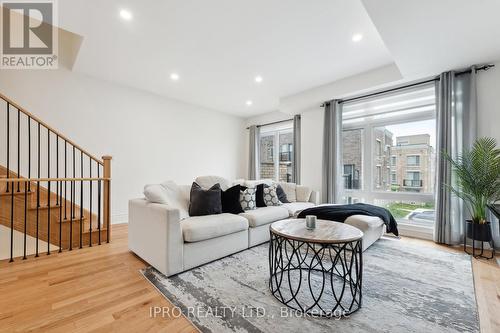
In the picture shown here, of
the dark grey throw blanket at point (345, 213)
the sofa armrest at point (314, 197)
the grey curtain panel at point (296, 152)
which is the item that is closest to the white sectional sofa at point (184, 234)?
the dark grey throw blanket at point (345, 213)

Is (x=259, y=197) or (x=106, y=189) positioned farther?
(x=259, y=197)

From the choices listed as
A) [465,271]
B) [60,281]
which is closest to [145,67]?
[60,281]

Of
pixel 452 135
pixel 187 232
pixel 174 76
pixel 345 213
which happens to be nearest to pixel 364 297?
pixel 345 213

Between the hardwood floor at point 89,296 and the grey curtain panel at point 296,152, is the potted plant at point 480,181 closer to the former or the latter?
the hardwood floor at point 89,296

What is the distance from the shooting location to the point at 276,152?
6.23 meters

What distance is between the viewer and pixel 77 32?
8.84 feet

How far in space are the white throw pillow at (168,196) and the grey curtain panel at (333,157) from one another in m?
2.79

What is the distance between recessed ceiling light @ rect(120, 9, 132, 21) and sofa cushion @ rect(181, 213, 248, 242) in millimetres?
2301

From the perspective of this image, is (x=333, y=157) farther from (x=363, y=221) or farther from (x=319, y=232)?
(x=319, y=232)

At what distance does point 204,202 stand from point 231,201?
0.41 meters

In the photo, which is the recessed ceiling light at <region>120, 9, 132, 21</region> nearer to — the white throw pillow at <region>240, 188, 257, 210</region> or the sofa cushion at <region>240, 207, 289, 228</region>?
the white throw pillow at <region>240, 188, 257, 210</region>

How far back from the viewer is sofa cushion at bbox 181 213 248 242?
7.36 ft

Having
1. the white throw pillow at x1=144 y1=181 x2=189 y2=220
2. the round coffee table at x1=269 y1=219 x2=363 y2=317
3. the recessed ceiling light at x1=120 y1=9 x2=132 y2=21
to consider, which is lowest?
the round coffee table at x1=269 y1=219 x2=363 y2=317

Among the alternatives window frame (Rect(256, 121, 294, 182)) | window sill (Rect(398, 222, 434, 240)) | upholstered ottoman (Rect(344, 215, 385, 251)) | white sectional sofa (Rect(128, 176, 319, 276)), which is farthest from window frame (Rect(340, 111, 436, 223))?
white sectional sofa (Rect(128, 176, 319, 276))
